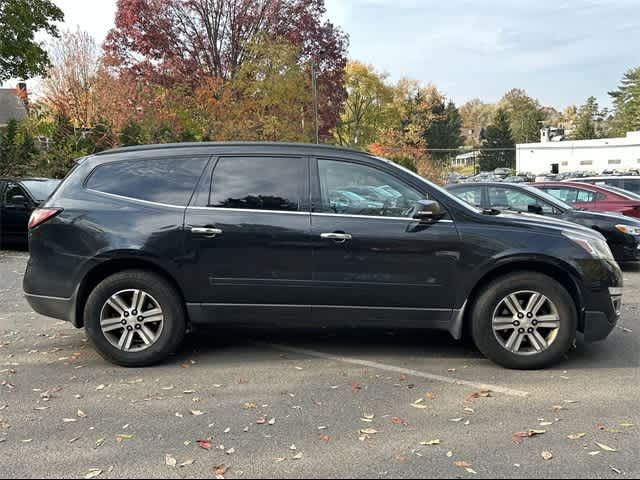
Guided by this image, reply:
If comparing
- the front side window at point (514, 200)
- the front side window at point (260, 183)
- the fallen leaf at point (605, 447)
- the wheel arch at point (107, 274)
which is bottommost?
the fallen leaf at point (605, 447)

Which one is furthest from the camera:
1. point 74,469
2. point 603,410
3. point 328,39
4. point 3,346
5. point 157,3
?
point 328,39

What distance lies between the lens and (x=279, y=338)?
19.0 ft

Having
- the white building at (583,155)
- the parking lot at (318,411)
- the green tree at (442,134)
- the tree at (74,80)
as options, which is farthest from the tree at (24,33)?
the green tree at (442,134)

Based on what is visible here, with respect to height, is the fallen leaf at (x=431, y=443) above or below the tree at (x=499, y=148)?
below

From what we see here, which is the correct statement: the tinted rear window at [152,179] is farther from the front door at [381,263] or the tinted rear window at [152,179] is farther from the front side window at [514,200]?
the front side window at [514,200]

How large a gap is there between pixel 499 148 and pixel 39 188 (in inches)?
3574

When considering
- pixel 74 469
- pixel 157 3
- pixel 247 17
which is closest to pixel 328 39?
pixel 247 17

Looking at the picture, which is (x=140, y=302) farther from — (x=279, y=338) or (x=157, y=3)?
(x=157, y=3)

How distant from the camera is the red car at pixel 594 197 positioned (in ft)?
36.8

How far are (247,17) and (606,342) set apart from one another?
31177 mm

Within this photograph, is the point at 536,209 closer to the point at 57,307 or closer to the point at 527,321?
the point at 527,321

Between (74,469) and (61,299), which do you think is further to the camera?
(61,299)

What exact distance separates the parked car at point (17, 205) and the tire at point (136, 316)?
788 centimetres

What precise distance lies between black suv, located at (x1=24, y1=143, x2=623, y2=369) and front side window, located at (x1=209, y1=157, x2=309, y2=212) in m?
0.01
